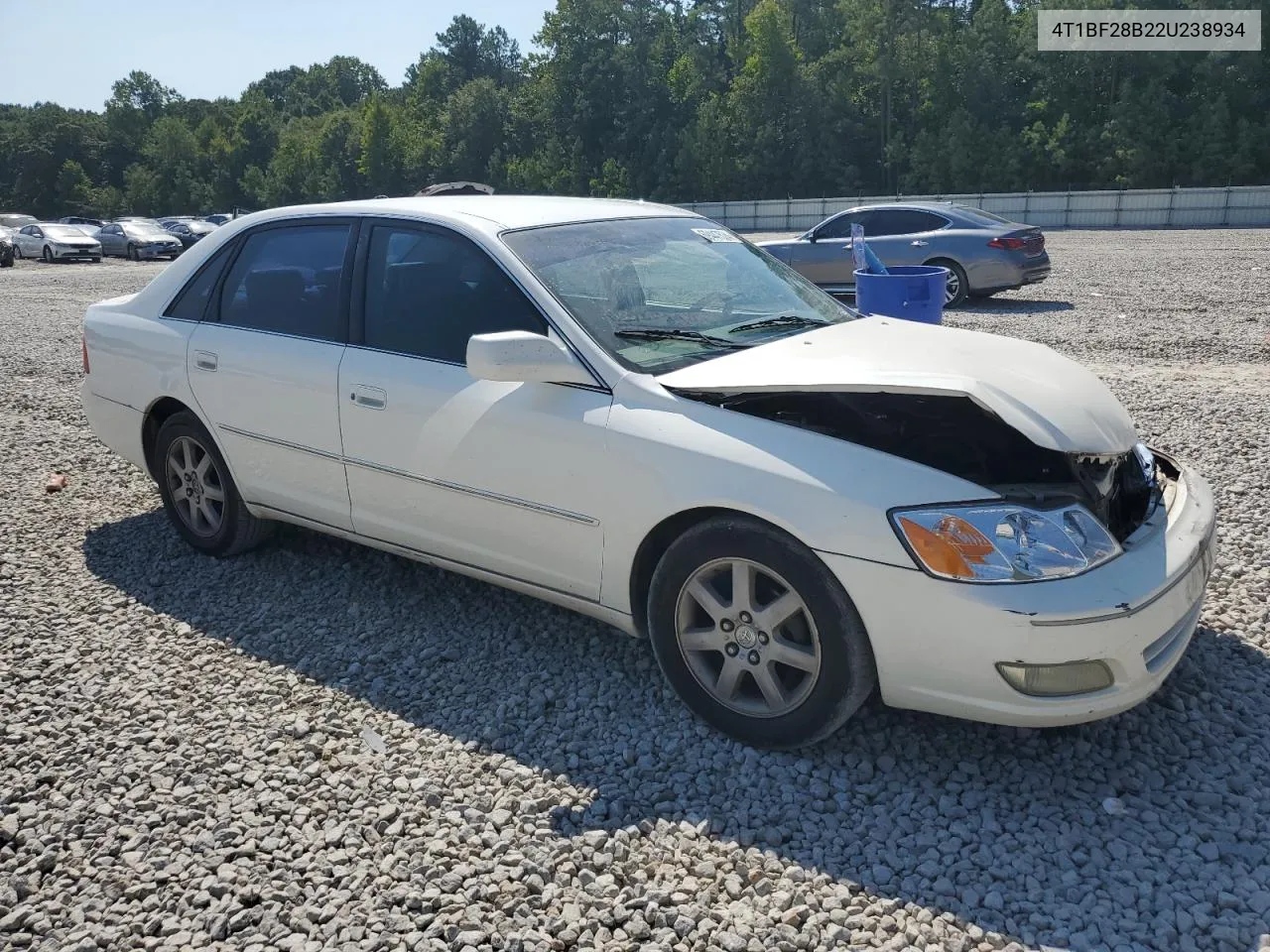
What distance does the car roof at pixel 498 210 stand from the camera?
161 inches

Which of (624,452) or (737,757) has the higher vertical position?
(624,452)

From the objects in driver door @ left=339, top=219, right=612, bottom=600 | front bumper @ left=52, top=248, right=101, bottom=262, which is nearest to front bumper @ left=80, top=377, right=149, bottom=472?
driver door @ left=339, top=219, right=612, bottom=600

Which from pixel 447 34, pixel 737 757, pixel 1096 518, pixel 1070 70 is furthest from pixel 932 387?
pixel 447 34

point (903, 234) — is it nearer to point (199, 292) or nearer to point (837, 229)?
point (837, 229)

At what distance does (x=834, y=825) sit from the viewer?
2.98 m

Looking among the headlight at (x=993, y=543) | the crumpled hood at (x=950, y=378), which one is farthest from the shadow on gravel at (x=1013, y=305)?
the headlight at (x=993, y=543)

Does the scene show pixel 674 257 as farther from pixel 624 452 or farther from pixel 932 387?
pixel 932 387

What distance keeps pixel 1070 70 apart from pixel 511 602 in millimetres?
60627

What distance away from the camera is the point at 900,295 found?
272 inches

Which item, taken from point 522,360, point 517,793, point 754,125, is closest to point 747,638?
point 517,793

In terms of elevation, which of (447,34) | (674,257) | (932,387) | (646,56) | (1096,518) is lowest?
(1096,518)

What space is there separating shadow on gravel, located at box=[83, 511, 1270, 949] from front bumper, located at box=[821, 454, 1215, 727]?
32 centimetres

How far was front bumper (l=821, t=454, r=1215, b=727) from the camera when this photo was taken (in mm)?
2828

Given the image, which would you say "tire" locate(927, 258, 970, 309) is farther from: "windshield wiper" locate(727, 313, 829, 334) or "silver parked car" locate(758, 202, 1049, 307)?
"windshield wiper" locate(727, 313, 829, 334)
